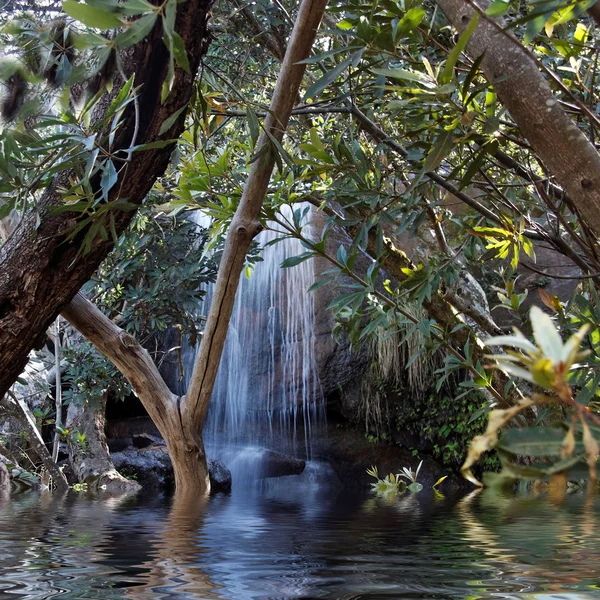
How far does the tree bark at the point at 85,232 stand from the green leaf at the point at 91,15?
1138mm

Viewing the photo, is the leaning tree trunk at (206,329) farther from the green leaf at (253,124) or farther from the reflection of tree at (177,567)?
the reflection of tree at (177,567)

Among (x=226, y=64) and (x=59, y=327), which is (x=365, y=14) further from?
(x=59, y=327)

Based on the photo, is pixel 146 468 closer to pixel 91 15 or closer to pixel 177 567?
pixel 177 567

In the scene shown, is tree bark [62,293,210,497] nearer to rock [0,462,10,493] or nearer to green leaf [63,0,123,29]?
green leaf [63,0,123,29]

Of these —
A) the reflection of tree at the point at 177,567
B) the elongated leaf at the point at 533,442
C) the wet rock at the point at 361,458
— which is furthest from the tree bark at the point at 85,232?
the wet rock at the point at 361,458

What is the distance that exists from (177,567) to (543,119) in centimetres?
142

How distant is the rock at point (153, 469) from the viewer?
311 inches

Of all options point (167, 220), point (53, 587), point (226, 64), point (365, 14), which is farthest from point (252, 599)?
point (167, 220)

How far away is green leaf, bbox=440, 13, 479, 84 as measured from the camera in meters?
1.10

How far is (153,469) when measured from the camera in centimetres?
822

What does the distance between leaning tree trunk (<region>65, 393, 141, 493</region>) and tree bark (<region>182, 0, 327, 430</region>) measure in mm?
4290

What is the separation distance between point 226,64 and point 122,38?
4.76 m

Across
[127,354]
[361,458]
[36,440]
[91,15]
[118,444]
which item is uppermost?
[91,15]

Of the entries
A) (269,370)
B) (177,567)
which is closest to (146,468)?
(269,370)
